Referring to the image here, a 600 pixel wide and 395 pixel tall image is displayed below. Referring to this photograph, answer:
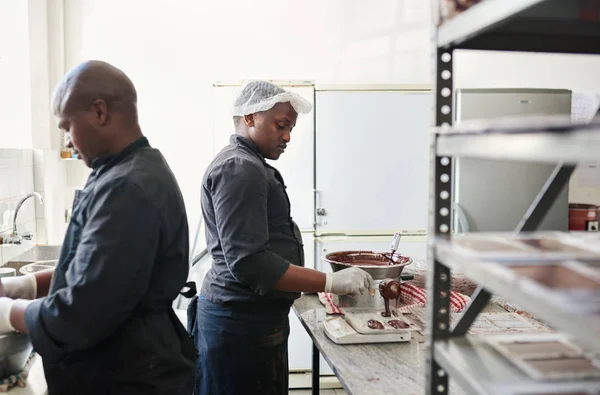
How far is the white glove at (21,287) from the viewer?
1.67m

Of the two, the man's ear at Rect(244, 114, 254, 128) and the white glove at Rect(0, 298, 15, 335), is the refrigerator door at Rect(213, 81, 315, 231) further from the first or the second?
the white glove at Rect(0, 298, 15, 335)

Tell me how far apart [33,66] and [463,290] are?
291cm

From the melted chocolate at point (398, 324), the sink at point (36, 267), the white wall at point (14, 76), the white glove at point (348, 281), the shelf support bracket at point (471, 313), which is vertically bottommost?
the melted chocolate at point (398, 324)

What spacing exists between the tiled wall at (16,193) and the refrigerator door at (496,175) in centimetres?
Result: 261

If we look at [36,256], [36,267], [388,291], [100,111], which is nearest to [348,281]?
[388,291]

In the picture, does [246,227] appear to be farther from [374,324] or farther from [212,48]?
[212,48]

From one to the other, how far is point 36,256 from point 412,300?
6.73 ft

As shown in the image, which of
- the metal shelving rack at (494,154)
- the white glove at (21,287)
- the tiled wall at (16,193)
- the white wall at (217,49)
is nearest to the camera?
the metal shelving rack at (494,154)

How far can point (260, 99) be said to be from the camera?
Answer: 2086mm

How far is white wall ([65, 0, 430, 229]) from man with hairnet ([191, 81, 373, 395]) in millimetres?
2006

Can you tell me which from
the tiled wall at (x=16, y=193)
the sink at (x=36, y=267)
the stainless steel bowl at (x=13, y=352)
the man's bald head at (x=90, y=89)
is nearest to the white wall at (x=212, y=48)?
the tiled wall at (x=16, y=193)

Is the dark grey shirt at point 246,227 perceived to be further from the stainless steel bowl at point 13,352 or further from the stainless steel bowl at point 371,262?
the stainless steel bowl at point 13,352

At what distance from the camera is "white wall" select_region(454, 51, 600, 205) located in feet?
13.9

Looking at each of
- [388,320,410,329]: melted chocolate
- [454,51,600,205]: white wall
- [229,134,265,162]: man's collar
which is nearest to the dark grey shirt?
[229,134,265,162]: man's collar
